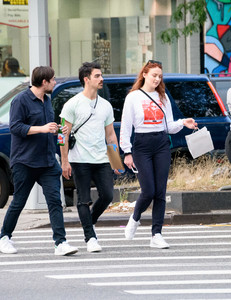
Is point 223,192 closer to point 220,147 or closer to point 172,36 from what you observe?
point 220,147

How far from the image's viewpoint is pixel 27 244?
392 inches

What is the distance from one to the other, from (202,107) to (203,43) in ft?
33.4

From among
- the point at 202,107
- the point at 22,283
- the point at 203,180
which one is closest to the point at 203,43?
the point at 202,107

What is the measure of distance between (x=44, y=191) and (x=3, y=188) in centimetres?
445

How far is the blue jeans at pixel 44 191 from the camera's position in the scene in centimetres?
895

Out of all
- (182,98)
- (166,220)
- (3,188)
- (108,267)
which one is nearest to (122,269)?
(108,267)

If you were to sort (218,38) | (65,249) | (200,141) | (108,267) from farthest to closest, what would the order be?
(218,38)
(200,141)
(65,249)
(108,267)

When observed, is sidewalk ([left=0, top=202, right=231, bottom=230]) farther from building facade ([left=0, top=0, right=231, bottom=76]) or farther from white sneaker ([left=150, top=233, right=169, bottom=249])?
building facade ([left=0, top=0, right=231, bottom=76])

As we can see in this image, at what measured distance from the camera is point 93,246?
9172mm

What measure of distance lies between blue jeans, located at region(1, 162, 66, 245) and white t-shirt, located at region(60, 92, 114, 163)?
0.88 feet

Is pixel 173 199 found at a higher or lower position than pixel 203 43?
lower

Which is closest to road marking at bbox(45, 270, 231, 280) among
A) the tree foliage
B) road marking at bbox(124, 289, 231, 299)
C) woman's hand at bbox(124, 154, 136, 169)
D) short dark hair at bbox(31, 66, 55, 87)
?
road marking at bbox(124, 289, 231, 299)

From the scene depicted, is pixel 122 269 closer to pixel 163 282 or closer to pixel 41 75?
pixel 163 282

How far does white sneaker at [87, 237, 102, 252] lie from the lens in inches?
361
